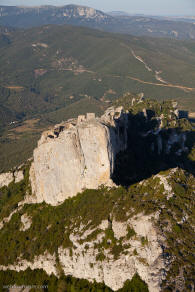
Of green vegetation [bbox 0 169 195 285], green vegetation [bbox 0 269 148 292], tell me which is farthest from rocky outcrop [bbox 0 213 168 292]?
green vegetation [bbox 0 269 148 292]

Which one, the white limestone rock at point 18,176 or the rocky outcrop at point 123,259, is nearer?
the rocky outcrop at point 123,259

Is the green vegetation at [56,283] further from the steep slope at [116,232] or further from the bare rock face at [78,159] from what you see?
the bare rock face at [78,159]

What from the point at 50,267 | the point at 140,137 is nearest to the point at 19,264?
the point at 50,267

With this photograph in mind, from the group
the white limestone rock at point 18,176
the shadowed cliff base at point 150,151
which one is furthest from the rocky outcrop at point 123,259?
the white limestone rock at point 18,176

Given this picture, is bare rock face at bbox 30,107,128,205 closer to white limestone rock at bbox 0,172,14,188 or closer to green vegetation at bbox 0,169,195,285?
green vegetation at bbox 0,169,195,285

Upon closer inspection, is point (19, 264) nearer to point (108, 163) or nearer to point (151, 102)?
point (108, 163)
